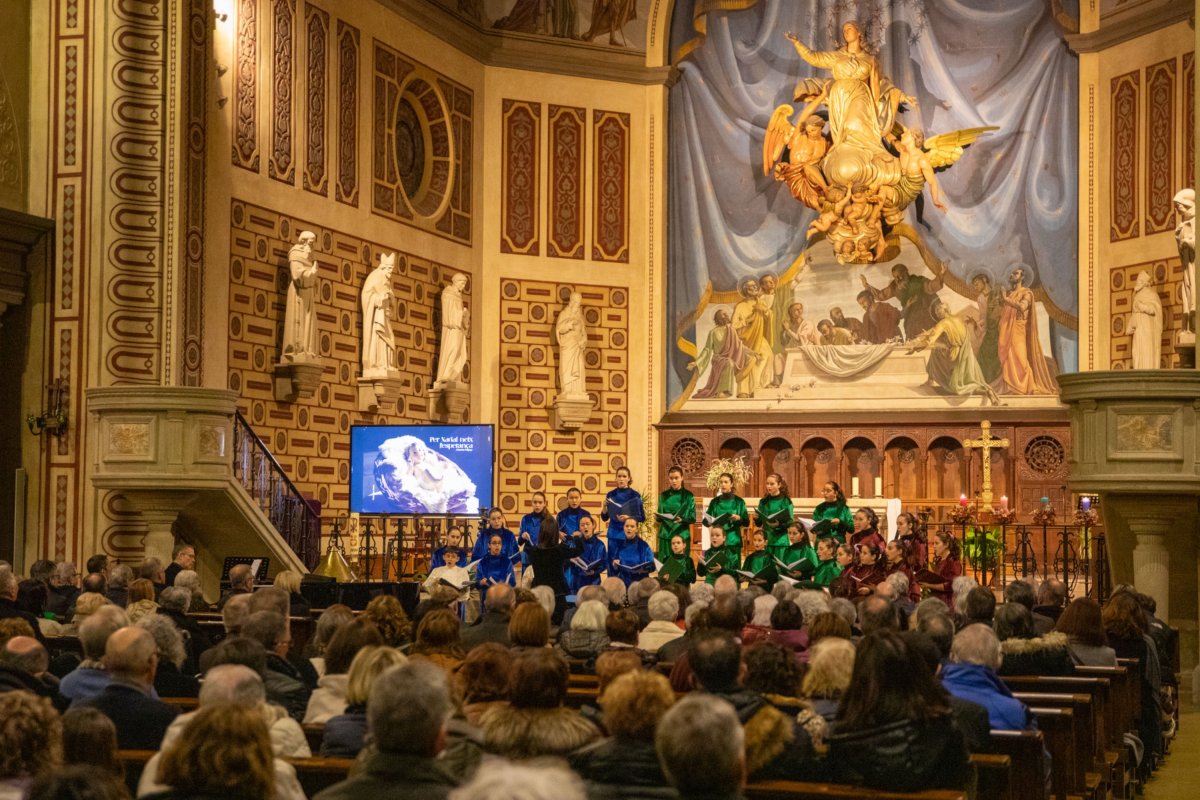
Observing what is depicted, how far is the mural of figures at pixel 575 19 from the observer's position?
74.6 feet

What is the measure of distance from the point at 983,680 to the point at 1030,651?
6.78 ft

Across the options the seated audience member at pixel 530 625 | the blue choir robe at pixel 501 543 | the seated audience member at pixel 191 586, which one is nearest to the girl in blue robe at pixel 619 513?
the blue choir robe at pixel 501 543

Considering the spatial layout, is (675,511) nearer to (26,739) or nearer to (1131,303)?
(1131,303)

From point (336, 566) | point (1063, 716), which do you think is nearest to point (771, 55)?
point (336, 566)

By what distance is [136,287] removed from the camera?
1562cm

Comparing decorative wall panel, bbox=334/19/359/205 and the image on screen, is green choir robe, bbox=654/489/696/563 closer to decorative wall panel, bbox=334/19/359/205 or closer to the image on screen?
the image on screen

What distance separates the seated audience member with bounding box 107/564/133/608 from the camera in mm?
11109

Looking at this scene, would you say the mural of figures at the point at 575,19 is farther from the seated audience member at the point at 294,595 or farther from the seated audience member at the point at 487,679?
the seated audience member at the point at 487,679

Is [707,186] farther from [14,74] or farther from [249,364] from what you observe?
[14,74]

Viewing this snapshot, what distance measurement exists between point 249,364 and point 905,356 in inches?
372

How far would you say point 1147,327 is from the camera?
20.0 m

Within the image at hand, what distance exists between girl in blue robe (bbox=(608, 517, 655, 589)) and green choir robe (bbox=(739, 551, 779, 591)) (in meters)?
1.10

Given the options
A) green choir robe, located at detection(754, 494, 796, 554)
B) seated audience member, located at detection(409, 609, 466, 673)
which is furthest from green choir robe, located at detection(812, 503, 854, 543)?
seated audience member, located at detection(409, 609, 466, 673)

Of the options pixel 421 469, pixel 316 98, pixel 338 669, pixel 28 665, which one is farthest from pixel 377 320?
pixel 28 665
